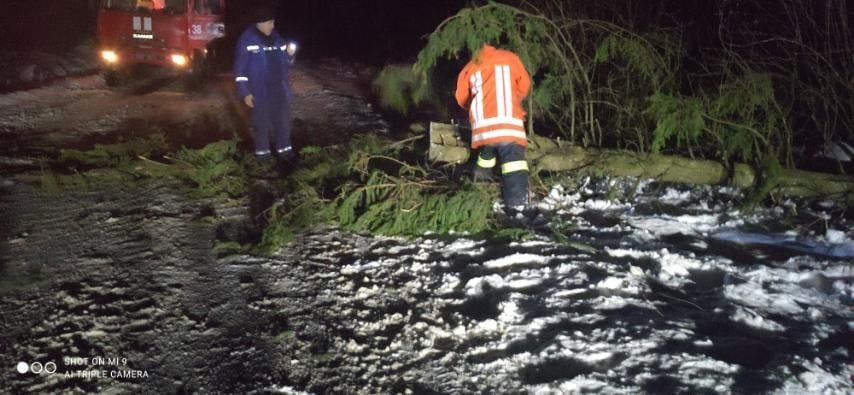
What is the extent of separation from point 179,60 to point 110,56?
1247 millimetres

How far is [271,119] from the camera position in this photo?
7602 millimetres

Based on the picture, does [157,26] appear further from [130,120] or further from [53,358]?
[53,358]

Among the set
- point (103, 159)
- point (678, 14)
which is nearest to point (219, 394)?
point (103, 159)

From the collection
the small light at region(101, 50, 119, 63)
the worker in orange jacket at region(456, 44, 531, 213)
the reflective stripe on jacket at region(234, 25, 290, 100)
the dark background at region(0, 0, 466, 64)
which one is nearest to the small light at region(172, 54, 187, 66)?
the small light at region(101, 50, 119, 63)

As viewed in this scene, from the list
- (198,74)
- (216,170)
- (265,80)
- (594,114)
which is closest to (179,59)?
(198,74)

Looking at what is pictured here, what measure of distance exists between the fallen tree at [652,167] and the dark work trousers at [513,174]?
1.95 ft

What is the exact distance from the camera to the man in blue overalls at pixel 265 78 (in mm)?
7176

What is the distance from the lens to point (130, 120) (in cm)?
1006

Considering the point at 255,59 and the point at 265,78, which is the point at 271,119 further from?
the point at 255,59

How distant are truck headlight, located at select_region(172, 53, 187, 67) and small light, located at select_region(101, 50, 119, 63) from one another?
3.39 feet

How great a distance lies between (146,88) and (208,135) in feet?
15.8

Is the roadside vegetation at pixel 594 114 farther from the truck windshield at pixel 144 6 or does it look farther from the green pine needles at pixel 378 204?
the truck windshield at pixel 144 6

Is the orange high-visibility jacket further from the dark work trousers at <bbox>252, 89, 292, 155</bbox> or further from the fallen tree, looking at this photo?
the dark work trousers at <bbox>252, 89, 292, 155</bbox>

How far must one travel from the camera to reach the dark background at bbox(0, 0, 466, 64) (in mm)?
15977
